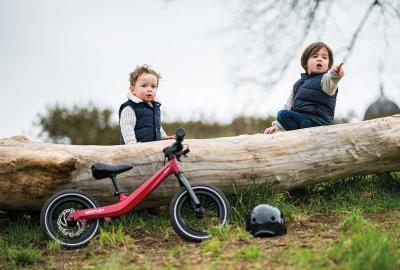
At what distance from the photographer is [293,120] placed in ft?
22.1

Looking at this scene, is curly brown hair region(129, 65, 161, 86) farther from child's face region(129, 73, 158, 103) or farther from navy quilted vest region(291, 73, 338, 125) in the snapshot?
navy quilted vest region(291, 73, 338, 125)

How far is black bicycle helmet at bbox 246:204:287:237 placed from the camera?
4922 millimetres

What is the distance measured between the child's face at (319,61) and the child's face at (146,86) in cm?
190

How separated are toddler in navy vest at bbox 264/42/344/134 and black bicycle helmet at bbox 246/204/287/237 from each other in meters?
1.88

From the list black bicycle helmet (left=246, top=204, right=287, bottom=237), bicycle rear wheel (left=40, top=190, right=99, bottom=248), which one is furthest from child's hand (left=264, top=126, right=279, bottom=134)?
bicycle rear wheel (left=40, top=190, right=99, bottom=248)

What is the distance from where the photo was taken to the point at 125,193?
18.3 feet

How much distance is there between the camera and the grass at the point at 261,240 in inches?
159

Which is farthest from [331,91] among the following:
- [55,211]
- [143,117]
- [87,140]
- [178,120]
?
[87,140]

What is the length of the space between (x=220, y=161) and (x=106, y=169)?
1.29 metres

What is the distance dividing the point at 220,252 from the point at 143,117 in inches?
98.2

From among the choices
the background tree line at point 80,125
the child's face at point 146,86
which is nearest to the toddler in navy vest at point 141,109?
the child's face at point 146,86

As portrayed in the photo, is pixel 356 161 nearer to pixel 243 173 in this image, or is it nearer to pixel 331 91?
pixel 331 91

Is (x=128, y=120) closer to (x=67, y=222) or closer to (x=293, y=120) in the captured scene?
(x=67, y=222)

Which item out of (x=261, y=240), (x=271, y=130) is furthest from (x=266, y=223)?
(x=271, y=130)
